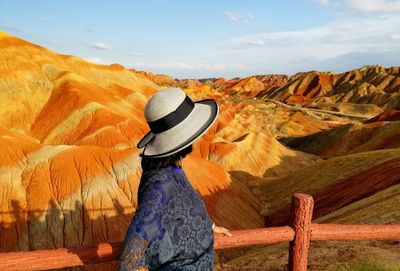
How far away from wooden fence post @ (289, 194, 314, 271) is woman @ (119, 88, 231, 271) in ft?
9.02

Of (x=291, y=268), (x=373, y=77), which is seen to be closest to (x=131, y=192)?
(x=291, y=268)

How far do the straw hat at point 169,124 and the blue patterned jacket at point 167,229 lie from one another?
0.62 ft

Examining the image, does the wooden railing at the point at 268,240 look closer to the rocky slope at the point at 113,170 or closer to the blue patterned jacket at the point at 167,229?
the blue patterned jacket at the point at 167,229

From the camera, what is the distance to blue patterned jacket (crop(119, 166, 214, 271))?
2.52 metres

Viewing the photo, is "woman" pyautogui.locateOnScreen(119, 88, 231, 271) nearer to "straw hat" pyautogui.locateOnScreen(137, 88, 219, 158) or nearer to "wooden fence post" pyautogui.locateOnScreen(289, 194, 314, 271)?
"straw hat" pyautogui.locateOnScreen(137, 88, 219, 158)

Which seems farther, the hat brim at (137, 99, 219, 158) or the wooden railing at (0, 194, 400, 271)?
the wooden railing at (0, 194, 400, 271)

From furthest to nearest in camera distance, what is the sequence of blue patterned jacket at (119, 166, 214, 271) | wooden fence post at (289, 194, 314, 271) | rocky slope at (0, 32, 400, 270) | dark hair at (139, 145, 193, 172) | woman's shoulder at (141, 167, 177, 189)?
rocky slope at (0, 32, 400, 270) < wooden fence post at (289, 194, 314, 271) < dark hair at (139, 145, 193, 172) < woman's shoulder at (141, 167, 177, 189) < blue patterned jacket at (119, 166, 214, 271)

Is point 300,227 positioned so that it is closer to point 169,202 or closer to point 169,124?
point 169,202

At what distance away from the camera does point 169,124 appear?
9.34ft

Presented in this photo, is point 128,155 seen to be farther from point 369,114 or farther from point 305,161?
point 369,114

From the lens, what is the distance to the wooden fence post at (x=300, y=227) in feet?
18.0

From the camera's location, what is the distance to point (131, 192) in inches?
1181

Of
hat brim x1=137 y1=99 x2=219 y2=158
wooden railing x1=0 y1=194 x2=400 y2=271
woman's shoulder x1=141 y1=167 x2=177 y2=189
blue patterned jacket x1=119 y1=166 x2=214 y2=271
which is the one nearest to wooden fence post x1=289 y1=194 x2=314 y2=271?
wooden railing x1=0 y1=194 x2=400 y2=271

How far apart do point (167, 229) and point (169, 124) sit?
800 millimetres
